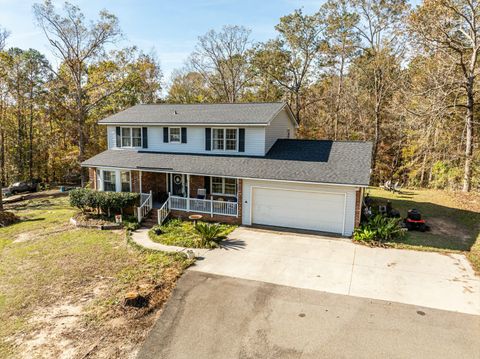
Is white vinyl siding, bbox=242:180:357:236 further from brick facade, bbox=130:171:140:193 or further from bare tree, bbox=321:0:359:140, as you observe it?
bare tree, bbox=321:0:359:140

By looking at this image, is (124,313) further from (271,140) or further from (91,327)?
(271,140)

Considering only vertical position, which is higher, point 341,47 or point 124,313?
point 341,47

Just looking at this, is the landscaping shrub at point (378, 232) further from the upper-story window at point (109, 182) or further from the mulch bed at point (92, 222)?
the upper-story window at point (109, 182)

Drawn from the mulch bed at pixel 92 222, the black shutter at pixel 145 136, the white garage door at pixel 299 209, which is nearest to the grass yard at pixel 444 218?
the white garage door at pixel 299 209

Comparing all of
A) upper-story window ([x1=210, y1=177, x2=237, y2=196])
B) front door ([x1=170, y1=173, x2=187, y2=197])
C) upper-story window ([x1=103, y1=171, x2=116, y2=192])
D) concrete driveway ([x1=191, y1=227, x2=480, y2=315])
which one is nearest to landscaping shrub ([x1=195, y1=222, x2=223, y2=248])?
concrete driveway ([x1=191, y1=227, x2=480, y2=315])

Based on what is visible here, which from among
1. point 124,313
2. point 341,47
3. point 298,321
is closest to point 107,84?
point 341,47

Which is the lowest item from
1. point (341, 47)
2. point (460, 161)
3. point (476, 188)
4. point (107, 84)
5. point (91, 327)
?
point (91, 327)

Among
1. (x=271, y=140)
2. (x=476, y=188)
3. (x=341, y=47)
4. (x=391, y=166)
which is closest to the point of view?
(x=271, y=140)
